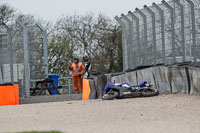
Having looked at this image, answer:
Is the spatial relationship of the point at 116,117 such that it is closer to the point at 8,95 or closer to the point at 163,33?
the point at 163,33

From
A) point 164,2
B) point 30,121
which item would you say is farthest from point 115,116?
point 164,2

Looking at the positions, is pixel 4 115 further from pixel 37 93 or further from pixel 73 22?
pixel 73 22

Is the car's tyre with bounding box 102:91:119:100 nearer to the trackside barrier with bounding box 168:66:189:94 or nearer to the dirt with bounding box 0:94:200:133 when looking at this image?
the trackside barrier with bounding box 168:66:189:94

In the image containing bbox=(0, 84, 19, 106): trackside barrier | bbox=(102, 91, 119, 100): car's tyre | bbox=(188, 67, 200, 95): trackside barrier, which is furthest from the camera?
bbox=(0, 84, 19, 106): trackside barrier

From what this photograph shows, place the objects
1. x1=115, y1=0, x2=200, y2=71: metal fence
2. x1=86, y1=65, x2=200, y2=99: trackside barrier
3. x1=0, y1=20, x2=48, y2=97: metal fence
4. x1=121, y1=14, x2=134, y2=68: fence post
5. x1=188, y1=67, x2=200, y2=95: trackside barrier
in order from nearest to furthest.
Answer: x1=188, y1=67, x2=200, y2=95: trackside barrier → x1=86, y1=65, x2=200, y2=99: trackside barrier → x1=115, y1=0, x2=200, y2=71: metal fence → x1=121, y1=14, x2=134, y2=68: fence post → x1=0, y1=20, x2=48, y2=97: metal fence

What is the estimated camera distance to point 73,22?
5428 centimetres

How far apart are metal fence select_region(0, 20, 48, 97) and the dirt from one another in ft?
35.8

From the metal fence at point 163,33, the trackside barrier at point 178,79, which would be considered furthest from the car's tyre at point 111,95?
the metal fence at point 163,33

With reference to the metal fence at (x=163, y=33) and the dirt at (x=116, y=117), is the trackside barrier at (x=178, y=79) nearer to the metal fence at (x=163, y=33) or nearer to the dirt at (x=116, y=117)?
the dirt at (x=116, y=117)

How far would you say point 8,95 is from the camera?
2044cm

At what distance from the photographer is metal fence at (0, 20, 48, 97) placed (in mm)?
25672

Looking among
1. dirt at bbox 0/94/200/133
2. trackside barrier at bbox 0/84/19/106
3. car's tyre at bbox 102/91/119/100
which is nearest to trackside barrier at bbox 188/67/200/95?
dirt at bbox 0/94/200/133

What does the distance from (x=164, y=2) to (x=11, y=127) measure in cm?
1013

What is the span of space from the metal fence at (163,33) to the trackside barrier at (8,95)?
4.68 metres
